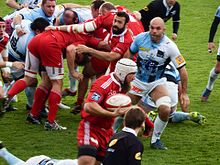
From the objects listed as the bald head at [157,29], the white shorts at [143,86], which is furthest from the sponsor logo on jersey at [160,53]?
the white shorts at [143,86]

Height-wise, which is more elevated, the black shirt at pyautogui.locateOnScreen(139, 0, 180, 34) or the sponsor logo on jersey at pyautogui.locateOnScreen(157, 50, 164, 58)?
the sponsor logo on jersey at pyautogui.locateOnScreen(157, 50, 164, 58)

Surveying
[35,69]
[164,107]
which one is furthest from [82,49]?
[164,107]

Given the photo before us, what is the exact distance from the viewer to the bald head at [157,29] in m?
10.0

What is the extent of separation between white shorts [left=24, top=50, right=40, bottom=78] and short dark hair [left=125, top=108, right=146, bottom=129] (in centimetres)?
396

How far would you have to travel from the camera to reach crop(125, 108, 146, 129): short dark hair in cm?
725

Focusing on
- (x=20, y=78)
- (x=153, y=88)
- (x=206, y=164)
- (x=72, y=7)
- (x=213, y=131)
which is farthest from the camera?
(x=72, y=7)

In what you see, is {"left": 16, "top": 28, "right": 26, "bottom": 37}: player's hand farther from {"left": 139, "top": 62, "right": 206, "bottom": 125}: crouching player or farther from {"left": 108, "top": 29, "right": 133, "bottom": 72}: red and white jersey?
{"left": 139, "top": 62, "right": 206, "bottom": 125}: crouching player

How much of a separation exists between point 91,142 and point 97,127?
22 centimetres

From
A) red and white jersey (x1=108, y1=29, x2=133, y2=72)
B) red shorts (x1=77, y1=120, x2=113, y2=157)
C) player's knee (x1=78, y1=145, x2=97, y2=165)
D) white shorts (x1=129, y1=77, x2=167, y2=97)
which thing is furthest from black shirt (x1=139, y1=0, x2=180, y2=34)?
player's knee (x1=78, y1=145, x2=97, y2=165)

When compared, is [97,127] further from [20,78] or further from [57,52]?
[20,78]

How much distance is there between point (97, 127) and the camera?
8.56 metres

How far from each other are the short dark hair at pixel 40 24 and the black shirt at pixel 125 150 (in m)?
4.47

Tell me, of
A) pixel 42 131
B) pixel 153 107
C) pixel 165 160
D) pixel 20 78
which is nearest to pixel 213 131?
pixel 153 107

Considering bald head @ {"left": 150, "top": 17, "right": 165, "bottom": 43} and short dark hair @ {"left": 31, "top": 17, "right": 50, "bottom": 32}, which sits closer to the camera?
bald head @ {"left": 150, "top": 17, "right": 165, "bottom": 43}
